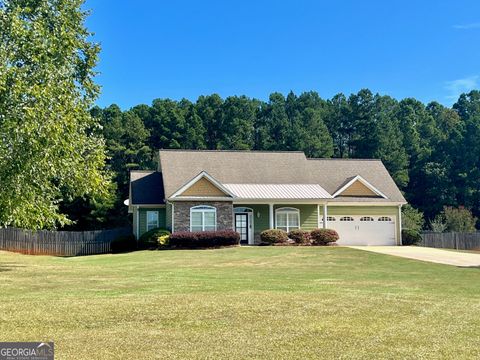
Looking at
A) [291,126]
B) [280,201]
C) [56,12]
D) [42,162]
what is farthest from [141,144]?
[42,162]

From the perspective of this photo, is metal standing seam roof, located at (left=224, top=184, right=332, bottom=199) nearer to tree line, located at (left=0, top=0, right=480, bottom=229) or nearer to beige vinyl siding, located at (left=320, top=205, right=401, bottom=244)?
beige vinyl siding, located at (left=320, top=205, right=401, bottom=244)

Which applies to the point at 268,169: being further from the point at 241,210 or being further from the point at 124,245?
the point at 124,245

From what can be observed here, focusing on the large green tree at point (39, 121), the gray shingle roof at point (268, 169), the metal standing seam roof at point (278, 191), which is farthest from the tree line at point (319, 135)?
the large green tree at point (39, 121)

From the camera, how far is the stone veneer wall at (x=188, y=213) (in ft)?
104

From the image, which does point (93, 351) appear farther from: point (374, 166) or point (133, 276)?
point (374, 166)

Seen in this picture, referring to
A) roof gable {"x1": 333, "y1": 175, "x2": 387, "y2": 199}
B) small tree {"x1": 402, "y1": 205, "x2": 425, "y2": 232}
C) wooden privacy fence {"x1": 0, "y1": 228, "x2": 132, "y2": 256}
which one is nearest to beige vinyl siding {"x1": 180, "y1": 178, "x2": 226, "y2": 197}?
wooden privacy fence {"x1": 0, "y1": 228, "x2": 132, "y2": 256}

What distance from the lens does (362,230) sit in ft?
118

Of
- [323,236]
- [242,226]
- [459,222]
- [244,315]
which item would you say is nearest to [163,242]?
[242,226]

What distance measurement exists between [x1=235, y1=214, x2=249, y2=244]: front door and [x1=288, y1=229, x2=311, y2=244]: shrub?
9.75 feet

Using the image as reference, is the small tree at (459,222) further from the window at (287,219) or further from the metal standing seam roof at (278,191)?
the window at (287,219)

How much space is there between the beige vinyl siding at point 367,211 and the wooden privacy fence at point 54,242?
15.1 m

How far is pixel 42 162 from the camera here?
17.1 metres

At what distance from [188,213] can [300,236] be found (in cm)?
695

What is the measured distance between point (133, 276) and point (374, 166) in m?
28.5
